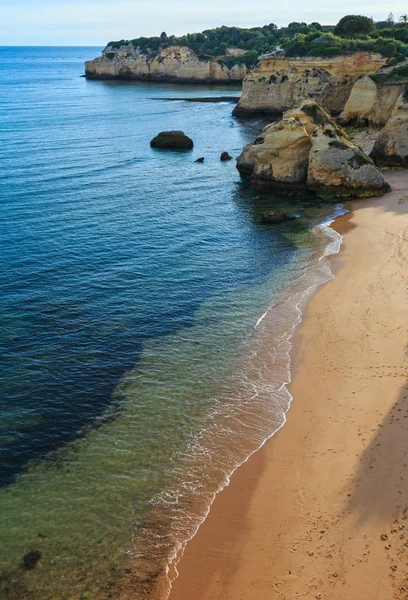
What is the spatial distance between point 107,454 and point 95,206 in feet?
90.2

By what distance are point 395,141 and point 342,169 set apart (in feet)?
34.3

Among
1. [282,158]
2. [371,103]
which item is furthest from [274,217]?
[371,103]

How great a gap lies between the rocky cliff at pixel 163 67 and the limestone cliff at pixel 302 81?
184 feet

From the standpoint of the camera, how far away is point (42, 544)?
1350cm

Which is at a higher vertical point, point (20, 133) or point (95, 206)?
point (20, 133)

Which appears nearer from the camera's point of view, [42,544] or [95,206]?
[42,544]

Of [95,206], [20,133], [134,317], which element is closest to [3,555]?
[134,317]

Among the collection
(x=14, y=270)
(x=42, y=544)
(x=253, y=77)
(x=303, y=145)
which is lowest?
(x=42, y=544)

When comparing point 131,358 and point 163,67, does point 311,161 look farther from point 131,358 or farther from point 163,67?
point 163,67

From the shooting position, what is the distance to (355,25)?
3866 inches

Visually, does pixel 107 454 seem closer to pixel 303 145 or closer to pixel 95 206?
pixel 95 206

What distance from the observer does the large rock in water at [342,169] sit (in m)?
41.9

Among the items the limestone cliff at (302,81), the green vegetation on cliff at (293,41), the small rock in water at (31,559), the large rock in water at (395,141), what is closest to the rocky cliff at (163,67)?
the green vegetation on cliff at (293,41)

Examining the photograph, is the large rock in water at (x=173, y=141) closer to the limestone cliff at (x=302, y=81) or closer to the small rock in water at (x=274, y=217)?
the limestone cliff at (x=302, y=81)
